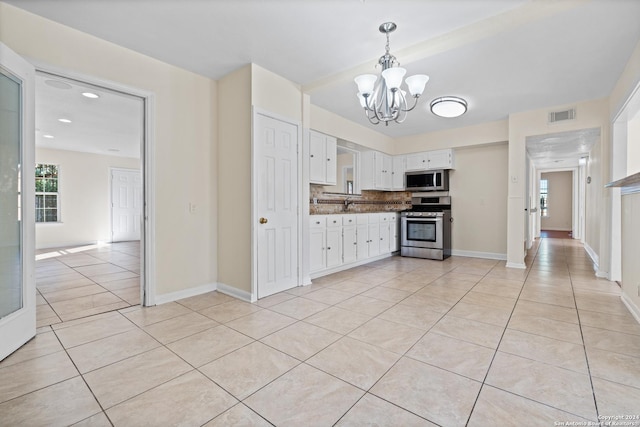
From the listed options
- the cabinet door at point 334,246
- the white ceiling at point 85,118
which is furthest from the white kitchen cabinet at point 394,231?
the white ceiling at point 85,118

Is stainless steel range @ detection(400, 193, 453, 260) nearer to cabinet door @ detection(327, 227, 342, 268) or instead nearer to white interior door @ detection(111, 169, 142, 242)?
cabinet door @ detection(327, 227, 342, 268)

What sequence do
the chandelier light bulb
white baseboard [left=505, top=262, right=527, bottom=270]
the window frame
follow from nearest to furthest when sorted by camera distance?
1. the chandelier light bulb
2. white baseboard [left=505, top=262, right=527, bottom=270]
3. the window frame

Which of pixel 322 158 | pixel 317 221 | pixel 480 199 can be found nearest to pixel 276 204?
pixel 317 221

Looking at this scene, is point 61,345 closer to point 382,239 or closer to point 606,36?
point 382,239

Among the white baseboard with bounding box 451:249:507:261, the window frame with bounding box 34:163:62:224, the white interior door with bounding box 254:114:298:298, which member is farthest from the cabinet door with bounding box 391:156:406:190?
the window frame with bounding box 34:163:62:224

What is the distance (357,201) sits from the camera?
5730 millimetres

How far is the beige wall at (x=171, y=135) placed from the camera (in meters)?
2.51

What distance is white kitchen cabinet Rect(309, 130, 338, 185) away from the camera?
14.0ft

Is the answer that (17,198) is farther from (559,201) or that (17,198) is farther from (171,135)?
(559,201)

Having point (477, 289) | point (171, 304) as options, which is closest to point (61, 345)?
point (171, 304)

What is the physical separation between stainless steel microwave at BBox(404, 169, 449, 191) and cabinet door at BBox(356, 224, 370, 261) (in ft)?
5.67

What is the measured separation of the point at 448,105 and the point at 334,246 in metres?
2.52

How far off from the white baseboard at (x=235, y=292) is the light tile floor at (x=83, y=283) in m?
0.86

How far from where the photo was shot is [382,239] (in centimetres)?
548
